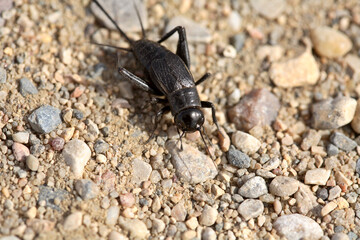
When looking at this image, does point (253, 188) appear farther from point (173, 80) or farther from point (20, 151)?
point (20, 151)

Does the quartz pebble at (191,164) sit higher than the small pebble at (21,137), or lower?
lower

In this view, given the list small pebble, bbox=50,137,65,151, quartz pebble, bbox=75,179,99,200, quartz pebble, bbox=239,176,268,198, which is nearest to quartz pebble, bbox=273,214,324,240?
quartz pebble, bbox=239,176,268,198

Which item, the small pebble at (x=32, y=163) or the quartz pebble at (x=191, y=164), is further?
the quartz pebble at (x=191, y=164)

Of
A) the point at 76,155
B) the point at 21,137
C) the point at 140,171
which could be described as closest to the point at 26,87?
the point at 21,137

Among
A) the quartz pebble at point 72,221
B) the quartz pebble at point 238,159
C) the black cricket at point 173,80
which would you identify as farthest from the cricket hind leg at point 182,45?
the quartz pebble at point 72,221

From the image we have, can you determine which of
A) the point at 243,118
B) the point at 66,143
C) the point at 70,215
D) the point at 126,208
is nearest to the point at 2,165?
the point at 66,143

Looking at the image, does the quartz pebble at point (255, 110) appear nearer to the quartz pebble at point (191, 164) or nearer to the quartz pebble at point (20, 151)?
the quartz pebble at point (191, 164)
